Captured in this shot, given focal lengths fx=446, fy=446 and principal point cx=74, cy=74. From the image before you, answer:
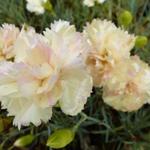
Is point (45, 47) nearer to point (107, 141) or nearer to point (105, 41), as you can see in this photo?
point (105, 41)

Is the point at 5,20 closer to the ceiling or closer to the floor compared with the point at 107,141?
closer to the ceiling

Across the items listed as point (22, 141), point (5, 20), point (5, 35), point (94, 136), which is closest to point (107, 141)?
point (94, 136)

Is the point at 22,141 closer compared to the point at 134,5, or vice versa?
the point at 22,141

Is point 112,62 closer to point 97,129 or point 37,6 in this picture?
point 97,129

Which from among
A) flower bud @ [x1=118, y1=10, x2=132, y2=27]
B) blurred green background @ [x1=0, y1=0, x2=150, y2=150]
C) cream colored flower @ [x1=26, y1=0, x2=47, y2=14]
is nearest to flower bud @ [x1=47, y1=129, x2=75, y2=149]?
blurred green background @ [x1=0, y1=0, x2=150, y2=150]

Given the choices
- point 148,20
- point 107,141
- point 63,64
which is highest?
point 148,20

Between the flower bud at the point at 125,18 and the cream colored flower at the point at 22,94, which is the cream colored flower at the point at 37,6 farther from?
the cream colored flower at the point at 22,94
